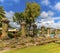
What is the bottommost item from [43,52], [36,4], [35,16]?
→ [43,52]

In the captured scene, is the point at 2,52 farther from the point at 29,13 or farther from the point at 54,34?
the point at 29,13

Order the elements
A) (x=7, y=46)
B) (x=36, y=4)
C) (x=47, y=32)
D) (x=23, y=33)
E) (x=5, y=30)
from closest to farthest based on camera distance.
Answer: (x=7, y=46), (x=5, y=30), (x=23, y=33), (x=47, y=32), (x=36, y=4)

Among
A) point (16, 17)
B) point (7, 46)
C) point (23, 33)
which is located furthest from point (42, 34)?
point (16, 17)

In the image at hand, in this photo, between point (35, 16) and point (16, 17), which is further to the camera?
point (16, 17)

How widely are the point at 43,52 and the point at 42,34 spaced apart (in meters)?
16.9

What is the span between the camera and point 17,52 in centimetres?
1588

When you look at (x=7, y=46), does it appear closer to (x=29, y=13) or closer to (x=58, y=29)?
(x=58, y=29)

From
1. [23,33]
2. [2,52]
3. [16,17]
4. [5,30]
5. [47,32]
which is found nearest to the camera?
[2,52]

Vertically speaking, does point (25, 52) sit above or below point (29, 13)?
below

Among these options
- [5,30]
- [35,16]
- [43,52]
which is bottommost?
[43,52]

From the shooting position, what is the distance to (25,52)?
625 inches

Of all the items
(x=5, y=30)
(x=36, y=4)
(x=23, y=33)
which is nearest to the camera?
(x=5, y=30)

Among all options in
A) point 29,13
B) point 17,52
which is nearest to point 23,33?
point 17,52

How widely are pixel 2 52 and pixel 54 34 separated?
19.3m
